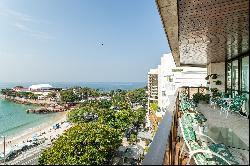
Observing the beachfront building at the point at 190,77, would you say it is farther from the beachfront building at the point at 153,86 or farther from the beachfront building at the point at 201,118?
the beachfront building at the point at 153,86

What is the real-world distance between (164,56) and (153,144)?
41039mm

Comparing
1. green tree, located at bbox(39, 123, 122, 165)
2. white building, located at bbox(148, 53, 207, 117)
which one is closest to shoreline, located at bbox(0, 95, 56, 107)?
white building, located at bbox(148, 53, 207, 117)

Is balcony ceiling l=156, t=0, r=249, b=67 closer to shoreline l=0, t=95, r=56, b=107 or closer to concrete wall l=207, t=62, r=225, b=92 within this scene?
concrete wall l=207, t=62, r=225, b=92

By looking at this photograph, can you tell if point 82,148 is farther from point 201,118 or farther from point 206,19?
point 206,19

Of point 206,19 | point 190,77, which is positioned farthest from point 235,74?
point 190,77

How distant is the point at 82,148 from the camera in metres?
18.3

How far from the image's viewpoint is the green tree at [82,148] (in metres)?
17.2

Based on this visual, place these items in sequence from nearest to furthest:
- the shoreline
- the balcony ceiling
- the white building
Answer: the balcony ceiling < the white building < the shoreline

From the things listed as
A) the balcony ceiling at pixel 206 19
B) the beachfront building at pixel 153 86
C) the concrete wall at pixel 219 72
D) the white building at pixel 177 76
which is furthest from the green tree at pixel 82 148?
the beachfront building at pixel 153 86

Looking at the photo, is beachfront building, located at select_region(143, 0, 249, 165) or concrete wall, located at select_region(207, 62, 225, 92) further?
concrete wall, located at select_region(207, 62, 225, 92)

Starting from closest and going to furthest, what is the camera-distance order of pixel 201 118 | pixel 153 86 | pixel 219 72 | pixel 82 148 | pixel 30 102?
1. pixel 201 118
2. pixel 219 72
3. pixel 82 148
4. pixel 153 86
5. pixel 30 102

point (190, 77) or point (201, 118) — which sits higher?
point (190, 77)

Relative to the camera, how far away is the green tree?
17250mm

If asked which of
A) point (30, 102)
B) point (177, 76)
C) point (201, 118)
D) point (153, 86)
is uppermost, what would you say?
point (177, 76)
